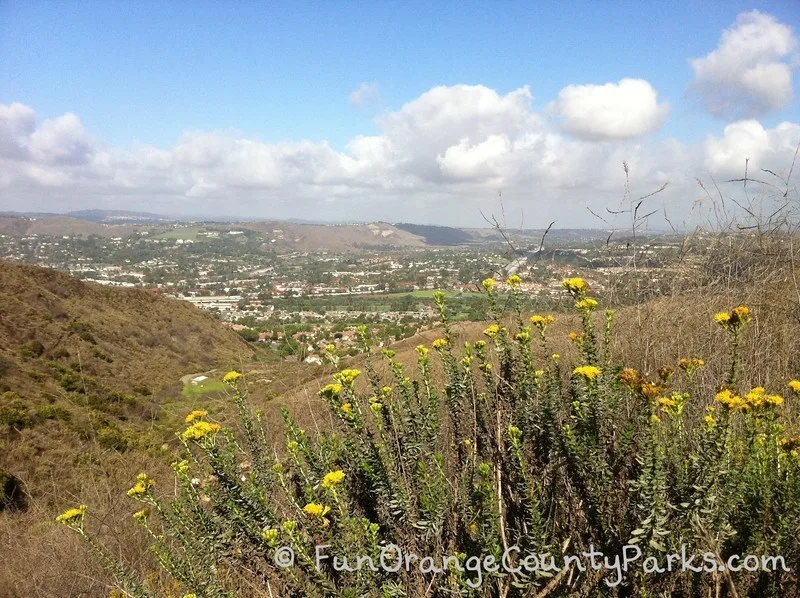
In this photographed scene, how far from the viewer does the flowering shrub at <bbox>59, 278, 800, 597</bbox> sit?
5.87 feet

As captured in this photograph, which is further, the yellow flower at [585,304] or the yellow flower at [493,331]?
the yellow flower at [493,331]

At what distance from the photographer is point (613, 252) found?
5.19m

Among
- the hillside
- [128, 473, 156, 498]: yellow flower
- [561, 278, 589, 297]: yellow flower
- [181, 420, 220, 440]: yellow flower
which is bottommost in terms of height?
the hillside

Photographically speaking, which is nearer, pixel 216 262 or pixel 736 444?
pixel 736 444

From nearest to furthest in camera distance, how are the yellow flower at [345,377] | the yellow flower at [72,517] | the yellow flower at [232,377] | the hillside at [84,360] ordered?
1. the yellow flower at [72,517]
2. the yellow flower at [345,377]
3. the yellow flower at [232,377]
4. the hillside at [84,360]

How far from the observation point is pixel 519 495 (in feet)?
7.39

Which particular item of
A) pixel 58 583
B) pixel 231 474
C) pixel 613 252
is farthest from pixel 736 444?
pixel 58 583

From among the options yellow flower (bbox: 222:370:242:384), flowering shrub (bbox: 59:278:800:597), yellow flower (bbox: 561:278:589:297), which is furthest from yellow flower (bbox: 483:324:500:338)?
yellow flower (bbox: 222:370:242:384)

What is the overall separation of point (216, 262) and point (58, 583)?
150 meters

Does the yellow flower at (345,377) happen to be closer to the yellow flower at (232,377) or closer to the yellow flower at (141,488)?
the yellow flower at (232,377)

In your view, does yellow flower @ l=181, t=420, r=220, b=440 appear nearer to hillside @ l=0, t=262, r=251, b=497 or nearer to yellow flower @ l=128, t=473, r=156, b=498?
yellow flower @ l=128, t=473, r=156, b=498

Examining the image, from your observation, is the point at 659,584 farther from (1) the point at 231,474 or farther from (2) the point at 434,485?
(1) the point at 231,474

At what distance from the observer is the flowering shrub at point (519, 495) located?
1788 millimetres

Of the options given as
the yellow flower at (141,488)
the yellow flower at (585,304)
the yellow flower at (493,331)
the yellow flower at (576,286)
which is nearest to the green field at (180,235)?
the yellow flower at (141,488)
